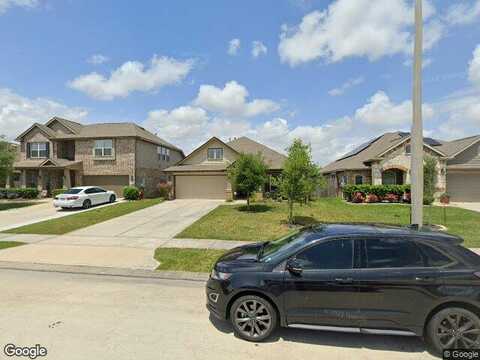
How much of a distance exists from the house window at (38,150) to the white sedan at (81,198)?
37.5ft

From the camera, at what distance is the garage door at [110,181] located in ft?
86.0

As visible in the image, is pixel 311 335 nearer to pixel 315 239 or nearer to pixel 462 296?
pixel 315 239

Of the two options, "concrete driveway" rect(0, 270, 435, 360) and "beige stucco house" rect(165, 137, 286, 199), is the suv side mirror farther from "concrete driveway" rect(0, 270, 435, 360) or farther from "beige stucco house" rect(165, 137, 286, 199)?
"beige stucco house" rect(165, 137, 286, 199)

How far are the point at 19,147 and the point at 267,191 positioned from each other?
26.5m

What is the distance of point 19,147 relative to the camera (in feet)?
93.3

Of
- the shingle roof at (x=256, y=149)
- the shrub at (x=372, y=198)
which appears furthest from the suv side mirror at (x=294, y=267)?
the shingle roof at (x=256, y=149)

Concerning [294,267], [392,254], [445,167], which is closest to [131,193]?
[294,267]

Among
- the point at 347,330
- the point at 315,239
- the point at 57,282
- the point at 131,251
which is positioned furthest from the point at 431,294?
the point at 131,251

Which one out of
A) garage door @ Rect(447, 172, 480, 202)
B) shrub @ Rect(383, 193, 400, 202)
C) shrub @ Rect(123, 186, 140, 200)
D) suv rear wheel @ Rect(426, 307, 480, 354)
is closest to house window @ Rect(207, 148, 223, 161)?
shrub @ Rect(123, 186, 140, 200)

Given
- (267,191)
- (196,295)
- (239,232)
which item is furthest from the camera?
(267,191)

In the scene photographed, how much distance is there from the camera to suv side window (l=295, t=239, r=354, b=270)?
3.82 meters

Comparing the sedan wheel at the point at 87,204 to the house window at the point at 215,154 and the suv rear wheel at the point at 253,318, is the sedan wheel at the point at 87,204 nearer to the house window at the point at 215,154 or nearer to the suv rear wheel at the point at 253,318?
the house window at the point at 215,154

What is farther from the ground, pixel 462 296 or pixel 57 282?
pixel 462 296

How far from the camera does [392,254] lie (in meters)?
3.78
